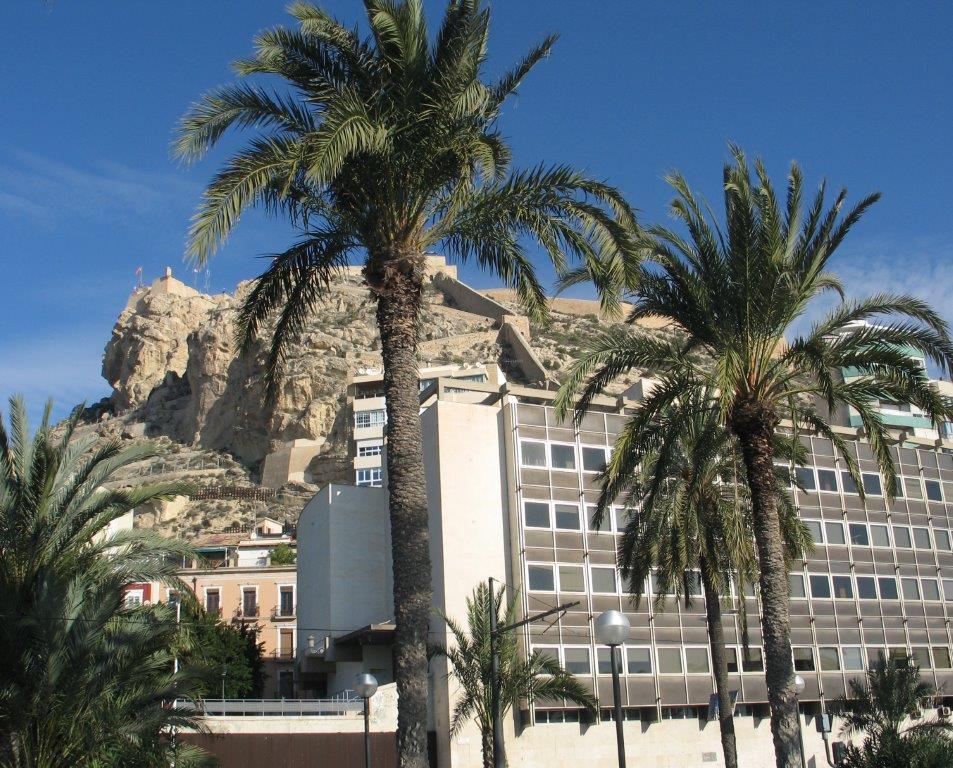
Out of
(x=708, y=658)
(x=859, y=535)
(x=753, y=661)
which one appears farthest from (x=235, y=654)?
(x=859, y=535)

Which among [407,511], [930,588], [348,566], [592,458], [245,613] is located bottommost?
[407,511]

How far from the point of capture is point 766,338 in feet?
57.1

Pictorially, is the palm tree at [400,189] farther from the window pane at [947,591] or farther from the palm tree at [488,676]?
the window pane at [947,591]

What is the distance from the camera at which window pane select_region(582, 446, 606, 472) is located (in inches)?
1631

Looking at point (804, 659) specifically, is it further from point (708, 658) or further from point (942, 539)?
point (942, 539)

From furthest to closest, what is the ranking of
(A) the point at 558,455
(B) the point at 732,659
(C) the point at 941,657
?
(C) the point at 941,657 < (B) the point at 732,659 < (A) the point at 558,455

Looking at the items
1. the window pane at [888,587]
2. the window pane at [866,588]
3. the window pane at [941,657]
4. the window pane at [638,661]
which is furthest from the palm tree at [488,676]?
the window pane at [941,657]

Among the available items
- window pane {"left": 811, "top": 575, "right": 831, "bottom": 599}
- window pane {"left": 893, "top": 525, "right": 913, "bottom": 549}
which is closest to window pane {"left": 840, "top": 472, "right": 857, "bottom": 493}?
window pane {"left": 893, "top": 525, "right": 913, "bottom": 549}

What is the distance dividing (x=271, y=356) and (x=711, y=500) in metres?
14.6

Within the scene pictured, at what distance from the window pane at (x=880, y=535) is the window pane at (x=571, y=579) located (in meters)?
15.0

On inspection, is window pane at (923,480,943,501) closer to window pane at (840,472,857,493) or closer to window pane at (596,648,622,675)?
window pane at (840,472,857,493)

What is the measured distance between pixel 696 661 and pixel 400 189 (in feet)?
99.8

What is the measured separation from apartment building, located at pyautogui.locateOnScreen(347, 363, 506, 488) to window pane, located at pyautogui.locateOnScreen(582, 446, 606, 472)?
40.0 m

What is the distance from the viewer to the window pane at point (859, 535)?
4622 centimetres
